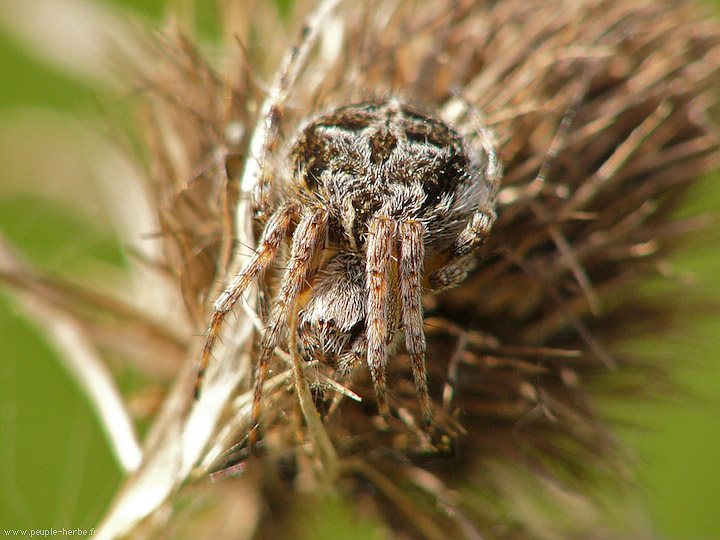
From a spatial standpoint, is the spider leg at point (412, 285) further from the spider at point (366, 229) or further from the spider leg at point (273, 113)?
the spider leg at point (273, 113)

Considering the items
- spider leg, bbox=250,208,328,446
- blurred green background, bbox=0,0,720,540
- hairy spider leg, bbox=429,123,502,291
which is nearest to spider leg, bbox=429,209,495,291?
hairy spider leg, bbox=429,123,502,291

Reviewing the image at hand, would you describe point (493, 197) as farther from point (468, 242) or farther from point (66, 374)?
point (66, 374)

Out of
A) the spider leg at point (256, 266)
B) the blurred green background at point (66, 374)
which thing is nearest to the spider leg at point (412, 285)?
the spider leg at point (256, 266)

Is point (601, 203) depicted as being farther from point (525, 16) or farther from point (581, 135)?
point (525, 16)

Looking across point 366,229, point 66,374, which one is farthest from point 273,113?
point 66,374

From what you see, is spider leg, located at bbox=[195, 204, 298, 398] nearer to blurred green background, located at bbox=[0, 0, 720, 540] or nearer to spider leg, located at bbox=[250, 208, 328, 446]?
spider leg, located at bbox=[250, 208, 328, 446]

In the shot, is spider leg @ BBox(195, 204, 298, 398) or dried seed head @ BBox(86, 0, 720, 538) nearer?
spider leg @ BBox(195, 204, 298, 398)

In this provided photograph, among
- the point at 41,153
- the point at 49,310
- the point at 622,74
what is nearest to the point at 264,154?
the point at 49,310
